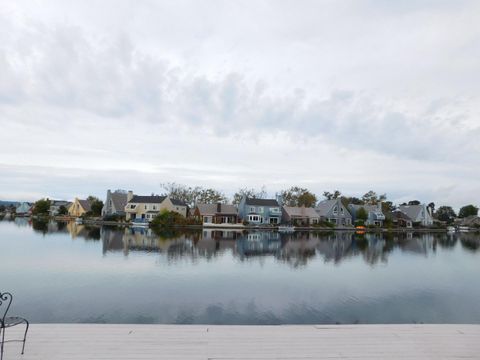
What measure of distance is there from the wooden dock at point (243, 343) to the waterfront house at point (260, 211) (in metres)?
51.9

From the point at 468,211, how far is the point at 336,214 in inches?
2344

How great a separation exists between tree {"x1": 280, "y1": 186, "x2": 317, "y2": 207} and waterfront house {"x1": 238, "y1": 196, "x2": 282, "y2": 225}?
37.9 ft

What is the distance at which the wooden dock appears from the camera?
4.91 meters

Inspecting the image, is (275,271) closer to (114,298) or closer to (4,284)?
(114,298)

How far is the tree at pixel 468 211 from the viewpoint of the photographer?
9856 centimetres

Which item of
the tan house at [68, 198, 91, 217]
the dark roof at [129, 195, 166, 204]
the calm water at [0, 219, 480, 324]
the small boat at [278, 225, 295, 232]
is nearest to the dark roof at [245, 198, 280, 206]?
the small boat at [278, 225, 295, 232]

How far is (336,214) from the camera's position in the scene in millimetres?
64188

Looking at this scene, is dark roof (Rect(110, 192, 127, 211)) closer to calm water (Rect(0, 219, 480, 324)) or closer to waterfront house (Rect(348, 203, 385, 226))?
calm water (Rect(0, 219, 480, 324))

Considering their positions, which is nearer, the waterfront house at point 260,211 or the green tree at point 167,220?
the green tree at point 167,220

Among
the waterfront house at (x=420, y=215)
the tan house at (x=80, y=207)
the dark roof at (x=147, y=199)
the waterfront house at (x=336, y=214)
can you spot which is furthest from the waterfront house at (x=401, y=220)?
the tan house at (x=80, y=207)

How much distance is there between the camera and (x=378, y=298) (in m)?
13.0

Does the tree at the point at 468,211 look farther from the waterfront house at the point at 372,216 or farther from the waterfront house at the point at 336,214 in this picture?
the waterfront house at the point at 336,214

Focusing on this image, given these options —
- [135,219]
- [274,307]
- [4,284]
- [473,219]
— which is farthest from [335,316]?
[473,219]

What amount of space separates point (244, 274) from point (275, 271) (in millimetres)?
1907
